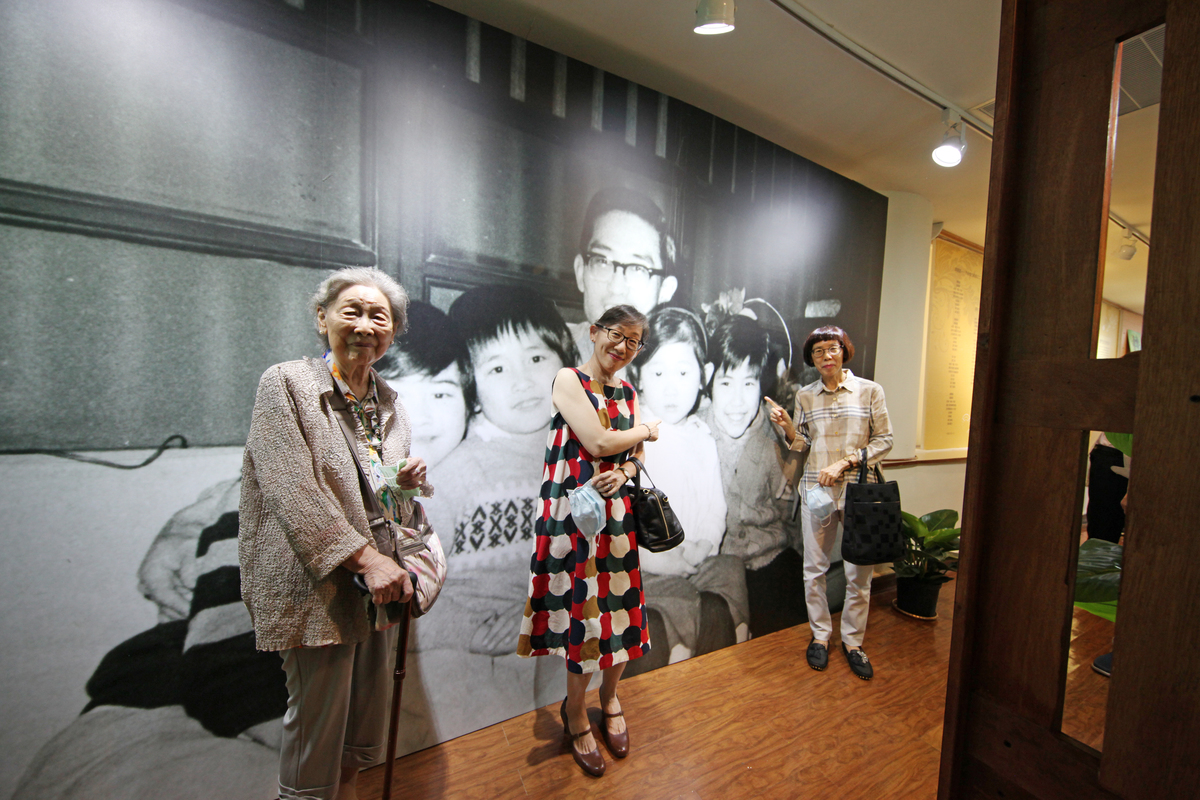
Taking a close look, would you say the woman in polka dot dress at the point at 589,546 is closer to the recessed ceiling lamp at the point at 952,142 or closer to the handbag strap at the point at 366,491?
the handbag strap at the point at 366,491

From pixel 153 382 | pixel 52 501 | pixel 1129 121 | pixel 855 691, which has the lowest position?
pixel 855 691

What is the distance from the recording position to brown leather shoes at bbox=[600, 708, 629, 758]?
1.89 m

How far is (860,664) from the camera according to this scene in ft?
8.30

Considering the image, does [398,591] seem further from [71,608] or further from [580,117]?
[580,117]

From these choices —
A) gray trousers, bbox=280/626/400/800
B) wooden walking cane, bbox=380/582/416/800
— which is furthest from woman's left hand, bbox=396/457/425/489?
gray trousers, bbox=280/626/400/800

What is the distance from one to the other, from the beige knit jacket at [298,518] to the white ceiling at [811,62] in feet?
5.47

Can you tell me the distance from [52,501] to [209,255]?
0.80 meters

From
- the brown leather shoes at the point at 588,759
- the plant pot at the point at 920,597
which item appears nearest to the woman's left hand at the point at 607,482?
the brown leather shoes at the point at 588,759

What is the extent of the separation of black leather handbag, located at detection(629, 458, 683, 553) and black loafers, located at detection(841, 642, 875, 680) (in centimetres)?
151

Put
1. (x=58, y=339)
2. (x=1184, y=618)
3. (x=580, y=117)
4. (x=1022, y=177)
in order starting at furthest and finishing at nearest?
(x=580, y=117)
(x=58, y=339)
(x=1022, y=177)
(x=1184, y=618)

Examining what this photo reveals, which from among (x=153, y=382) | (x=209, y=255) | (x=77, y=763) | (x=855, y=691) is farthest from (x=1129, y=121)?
(x=77, y=763)

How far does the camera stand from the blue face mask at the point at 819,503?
8.13ft

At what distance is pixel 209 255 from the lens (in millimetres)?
1512

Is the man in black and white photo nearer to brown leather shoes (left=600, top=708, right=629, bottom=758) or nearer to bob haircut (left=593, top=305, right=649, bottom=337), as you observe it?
bob haircut (left=593, top=305, right=649, bottom=337)
